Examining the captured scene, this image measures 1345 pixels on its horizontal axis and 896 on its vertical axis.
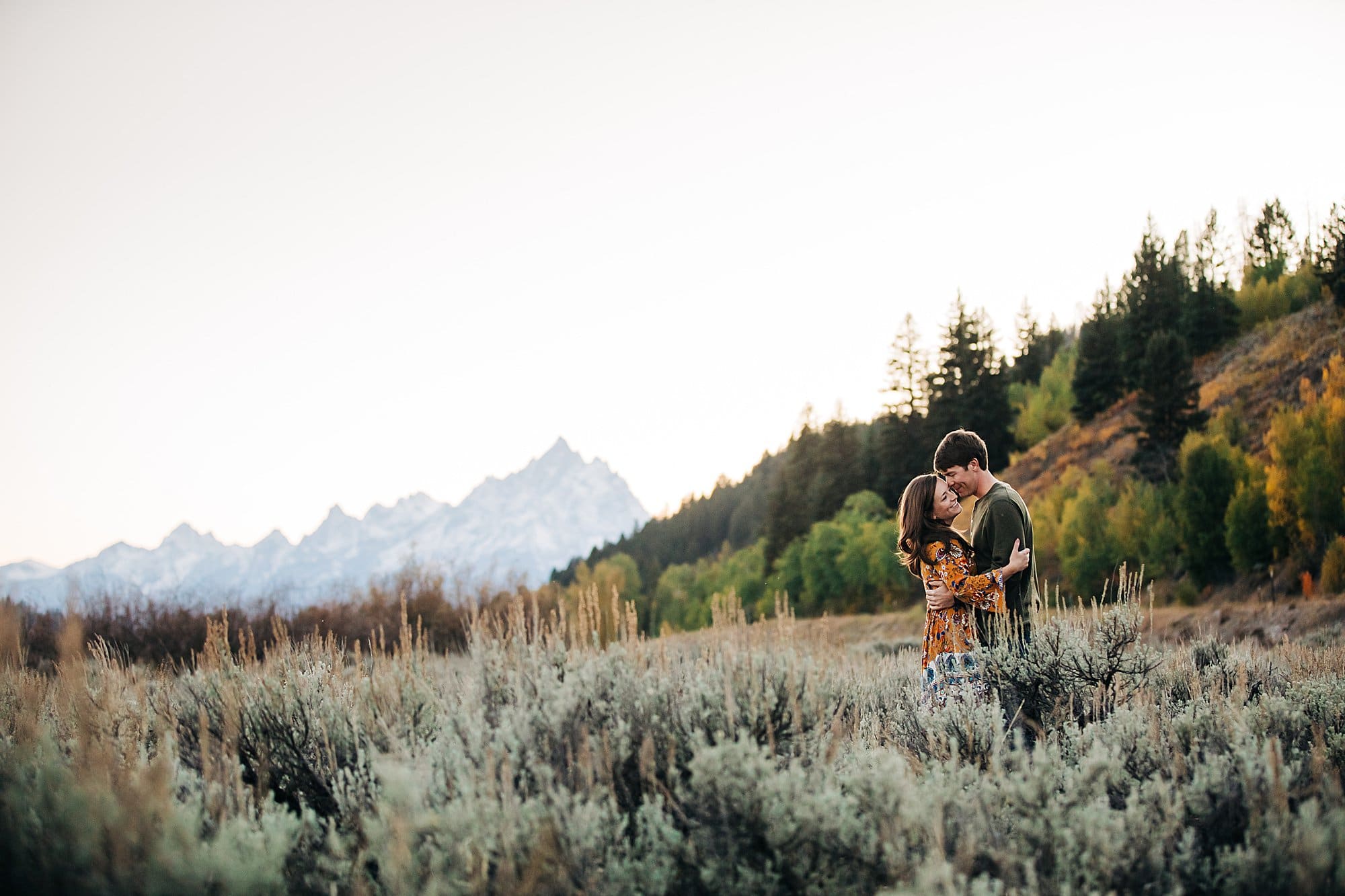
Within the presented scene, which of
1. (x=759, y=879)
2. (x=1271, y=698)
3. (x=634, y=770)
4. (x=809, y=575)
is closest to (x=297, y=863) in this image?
(x=634, y=770)

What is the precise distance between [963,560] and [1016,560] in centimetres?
33

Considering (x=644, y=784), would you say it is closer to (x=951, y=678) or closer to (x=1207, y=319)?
(x=951, y=678)

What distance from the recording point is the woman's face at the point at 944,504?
14.8ft

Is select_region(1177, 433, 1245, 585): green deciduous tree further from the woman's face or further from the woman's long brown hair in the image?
the woman's long brown hair

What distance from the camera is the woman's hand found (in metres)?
4.23

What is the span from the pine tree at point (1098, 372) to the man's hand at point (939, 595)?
144 ft

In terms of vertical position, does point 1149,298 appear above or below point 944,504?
above

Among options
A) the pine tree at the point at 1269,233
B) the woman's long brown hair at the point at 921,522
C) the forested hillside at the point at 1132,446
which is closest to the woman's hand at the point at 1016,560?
the woman's long brown hair at the point at 921,522

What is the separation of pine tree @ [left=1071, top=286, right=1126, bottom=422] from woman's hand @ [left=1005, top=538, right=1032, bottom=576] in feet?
144

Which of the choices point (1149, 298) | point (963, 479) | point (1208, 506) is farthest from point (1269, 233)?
point (963, 479)

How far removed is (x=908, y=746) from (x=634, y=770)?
1.97 meters

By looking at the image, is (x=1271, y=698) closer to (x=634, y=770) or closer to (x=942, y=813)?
(x=942, y=813)

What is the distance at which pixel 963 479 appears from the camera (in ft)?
15.3

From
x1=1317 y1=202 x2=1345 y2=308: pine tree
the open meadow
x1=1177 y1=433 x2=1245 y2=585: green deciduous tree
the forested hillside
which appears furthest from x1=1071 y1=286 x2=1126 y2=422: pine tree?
the open meadow
